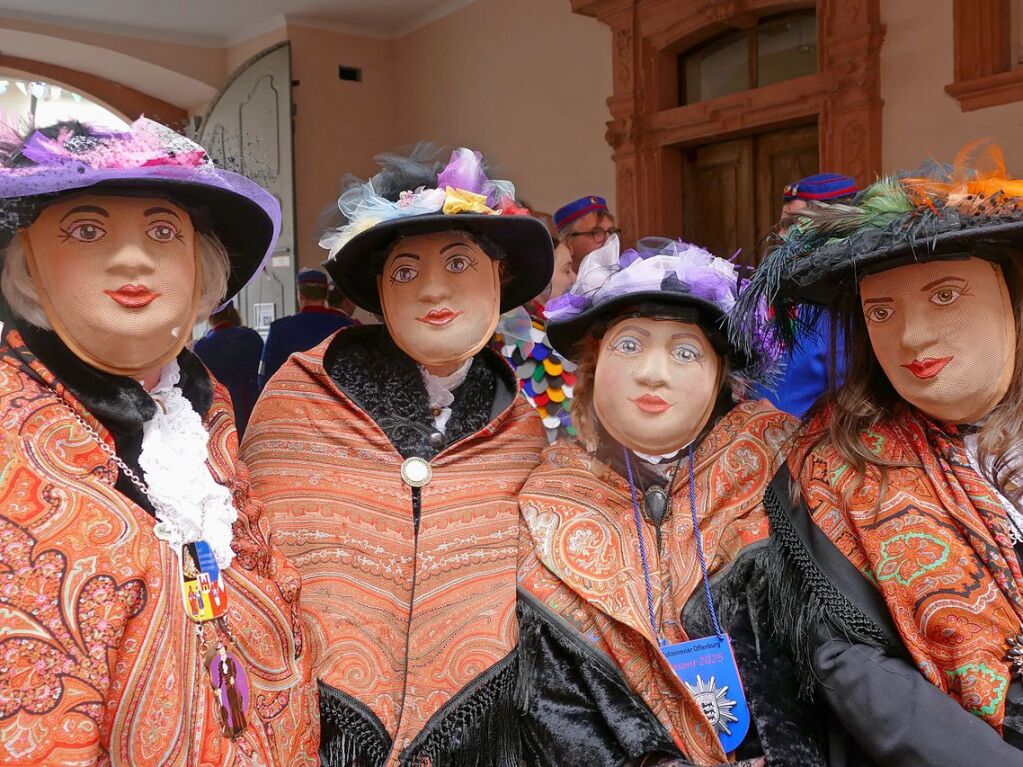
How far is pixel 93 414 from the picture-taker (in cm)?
177

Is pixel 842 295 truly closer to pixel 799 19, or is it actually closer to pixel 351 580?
pixel 351 580

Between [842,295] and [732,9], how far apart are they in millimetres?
4363

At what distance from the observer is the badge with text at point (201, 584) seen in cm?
177

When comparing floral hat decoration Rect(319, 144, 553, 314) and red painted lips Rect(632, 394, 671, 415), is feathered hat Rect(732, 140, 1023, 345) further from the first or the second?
floral hat decoration Rect(319, 144, 553, 314)

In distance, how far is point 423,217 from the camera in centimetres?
230

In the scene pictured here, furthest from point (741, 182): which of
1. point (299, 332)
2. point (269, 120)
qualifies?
point (269, 120)

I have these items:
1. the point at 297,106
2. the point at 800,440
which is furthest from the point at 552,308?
the point at 297,106

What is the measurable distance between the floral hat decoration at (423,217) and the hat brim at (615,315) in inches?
10.0

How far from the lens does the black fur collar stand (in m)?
2.41

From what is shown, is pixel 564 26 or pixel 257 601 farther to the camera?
pixel 564 26

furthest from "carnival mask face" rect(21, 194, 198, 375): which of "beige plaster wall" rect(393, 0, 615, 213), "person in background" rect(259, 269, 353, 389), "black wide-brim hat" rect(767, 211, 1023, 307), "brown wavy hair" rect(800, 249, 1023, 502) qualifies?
"beige plaster wall" rect(393, 0, 615, 213)

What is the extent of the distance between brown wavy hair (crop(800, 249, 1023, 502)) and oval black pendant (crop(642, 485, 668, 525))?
0.30 m

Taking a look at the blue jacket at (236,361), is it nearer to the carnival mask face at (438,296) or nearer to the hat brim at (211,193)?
the carnival mask face at (438,296)

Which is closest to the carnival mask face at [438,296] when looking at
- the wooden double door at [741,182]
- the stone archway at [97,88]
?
the wooden double door at [741,182]
